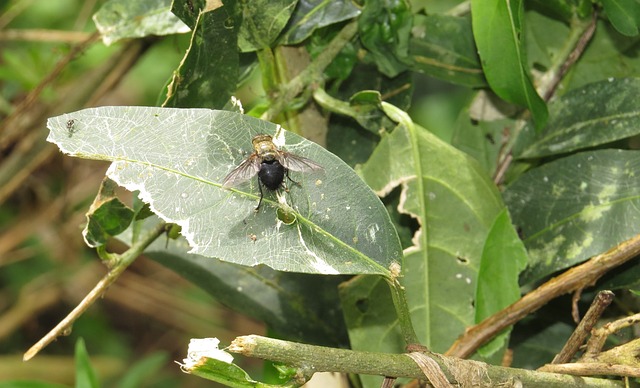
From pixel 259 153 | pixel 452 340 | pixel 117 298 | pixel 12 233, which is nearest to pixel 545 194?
pixel 452 340

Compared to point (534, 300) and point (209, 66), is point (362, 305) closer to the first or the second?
point (534, 300)

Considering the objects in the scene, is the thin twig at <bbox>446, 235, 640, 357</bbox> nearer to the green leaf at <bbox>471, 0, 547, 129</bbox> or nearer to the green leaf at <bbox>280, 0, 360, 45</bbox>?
the green leaf at <bbox>471, 0, 547, 129</bbox>

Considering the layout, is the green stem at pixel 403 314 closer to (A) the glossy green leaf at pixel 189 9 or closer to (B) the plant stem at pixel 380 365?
(B) the plant stem at pixel 380 365

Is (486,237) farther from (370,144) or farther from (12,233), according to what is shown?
(12,233)

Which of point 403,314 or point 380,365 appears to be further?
point 403,314

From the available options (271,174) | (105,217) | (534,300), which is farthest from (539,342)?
(105,217)

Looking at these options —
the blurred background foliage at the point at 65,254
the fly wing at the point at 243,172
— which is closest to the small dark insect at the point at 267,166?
the fly wing at the point at 243,172

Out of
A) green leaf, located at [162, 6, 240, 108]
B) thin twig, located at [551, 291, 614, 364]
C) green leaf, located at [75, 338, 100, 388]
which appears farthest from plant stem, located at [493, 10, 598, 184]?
green leaf, located at [75, 338, 100, 388]
